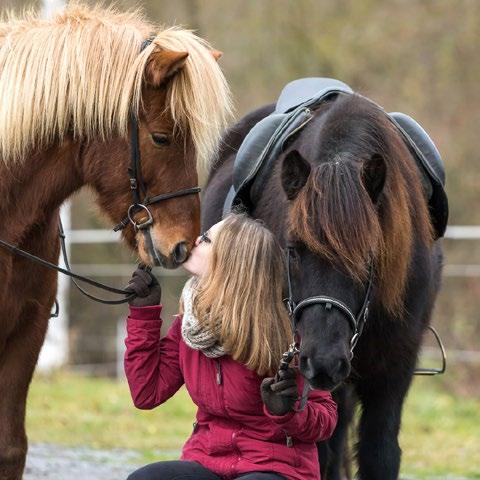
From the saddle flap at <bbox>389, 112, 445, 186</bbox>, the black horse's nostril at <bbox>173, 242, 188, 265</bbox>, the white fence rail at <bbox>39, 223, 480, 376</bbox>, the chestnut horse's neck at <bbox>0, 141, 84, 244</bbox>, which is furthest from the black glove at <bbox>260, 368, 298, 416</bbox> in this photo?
the white fence rail at <bbox>39, 223, 480, 376</bbox>

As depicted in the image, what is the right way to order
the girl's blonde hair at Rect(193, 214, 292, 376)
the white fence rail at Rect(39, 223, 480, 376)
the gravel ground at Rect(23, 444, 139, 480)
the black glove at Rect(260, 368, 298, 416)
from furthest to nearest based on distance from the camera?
the white fence rail at Rect(39, 223, 480, 376)
the gravel ground at Rect(23, 444, 139, 480)
the girl's blonde hair at Rect(193, 214, 292, 376)
the black glove at Rect(260, 368, 298, 416)

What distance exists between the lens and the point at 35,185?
154 inches

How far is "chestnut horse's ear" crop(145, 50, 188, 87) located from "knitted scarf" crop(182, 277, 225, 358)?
0.81 metres

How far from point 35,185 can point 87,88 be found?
0.41 m

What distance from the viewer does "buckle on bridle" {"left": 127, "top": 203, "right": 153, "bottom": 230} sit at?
3.80 meters

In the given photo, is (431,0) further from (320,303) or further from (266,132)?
(320,303)

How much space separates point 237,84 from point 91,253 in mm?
→ 3172

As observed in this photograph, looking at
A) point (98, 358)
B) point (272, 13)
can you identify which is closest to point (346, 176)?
point (98, 358)

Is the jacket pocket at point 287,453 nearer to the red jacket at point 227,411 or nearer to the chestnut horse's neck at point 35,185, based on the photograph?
the red jacket at point 227,411

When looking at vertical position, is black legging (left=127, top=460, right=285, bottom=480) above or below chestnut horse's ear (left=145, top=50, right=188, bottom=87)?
below

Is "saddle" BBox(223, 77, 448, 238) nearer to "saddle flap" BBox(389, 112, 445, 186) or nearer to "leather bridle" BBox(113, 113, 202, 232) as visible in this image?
"saddle flap" BBox(389, 112, 445, 186)

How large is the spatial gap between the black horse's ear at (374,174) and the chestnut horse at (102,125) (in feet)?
2.00

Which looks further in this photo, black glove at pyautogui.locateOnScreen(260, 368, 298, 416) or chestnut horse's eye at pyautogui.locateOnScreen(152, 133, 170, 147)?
chestnut horse's eye at pyautogui.locateOnScreen(152, 133, 170, 147)

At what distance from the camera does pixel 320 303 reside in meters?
3.46
